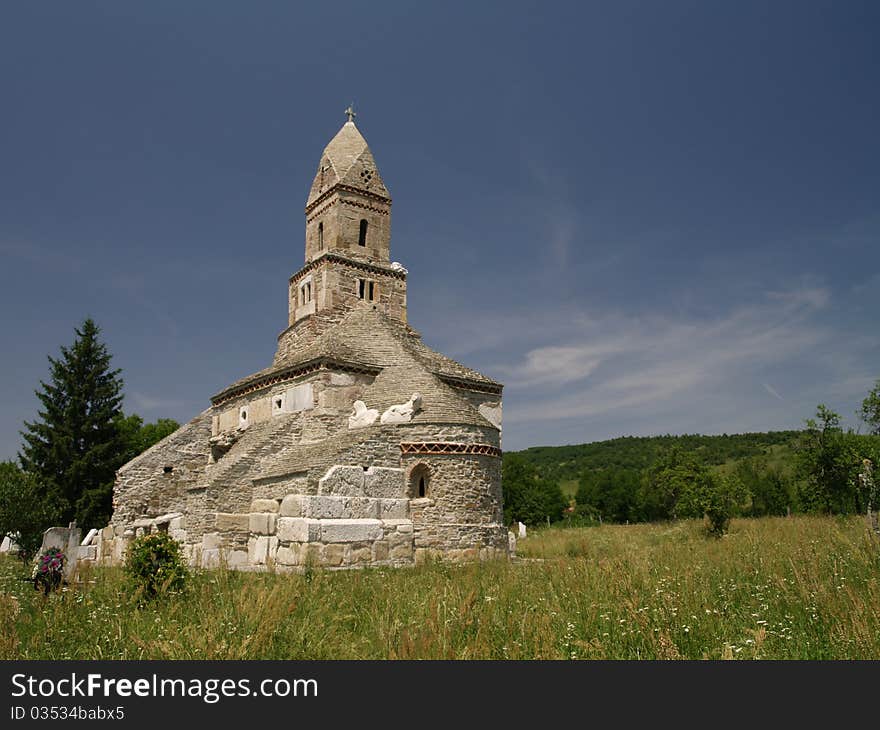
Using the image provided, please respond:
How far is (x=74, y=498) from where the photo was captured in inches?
1144

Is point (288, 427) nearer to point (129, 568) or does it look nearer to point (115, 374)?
point (129, 568)

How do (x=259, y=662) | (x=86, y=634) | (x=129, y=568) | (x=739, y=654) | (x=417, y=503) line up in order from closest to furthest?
1. (x=259, y=662)
2. (x=739, y=654)
3. (x=86, y=634)
4. (x=129, y=568)
5. (x=417, y=503)

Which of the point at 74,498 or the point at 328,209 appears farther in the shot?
the point at 74,498

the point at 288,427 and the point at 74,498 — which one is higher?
the point at 288,427

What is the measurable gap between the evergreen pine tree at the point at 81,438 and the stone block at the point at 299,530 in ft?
61.3

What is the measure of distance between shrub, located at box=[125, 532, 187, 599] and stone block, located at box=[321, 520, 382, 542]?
5273mm

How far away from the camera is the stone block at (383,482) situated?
50.5ft

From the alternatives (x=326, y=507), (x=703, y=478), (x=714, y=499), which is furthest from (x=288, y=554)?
(x=703, y=478)

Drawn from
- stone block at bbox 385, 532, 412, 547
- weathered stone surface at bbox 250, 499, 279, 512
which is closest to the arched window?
stone block at bbox 385, 532, 412, 547

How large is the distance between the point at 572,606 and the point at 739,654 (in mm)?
2039

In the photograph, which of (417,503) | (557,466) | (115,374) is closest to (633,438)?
(557,466)

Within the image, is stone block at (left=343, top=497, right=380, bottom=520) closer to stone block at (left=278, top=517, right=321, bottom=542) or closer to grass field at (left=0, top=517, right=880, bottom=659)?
stone block at (left=278, top=517, right=321, bottom=542)

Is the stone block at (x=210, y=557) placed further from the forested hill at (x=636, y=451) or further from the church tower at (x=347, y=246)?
the forested hill at (x=636, y=451)

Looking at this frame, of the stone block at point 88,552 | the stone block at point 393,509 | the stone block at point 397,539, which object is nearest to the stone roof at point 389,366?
the stone block at point 393,509
